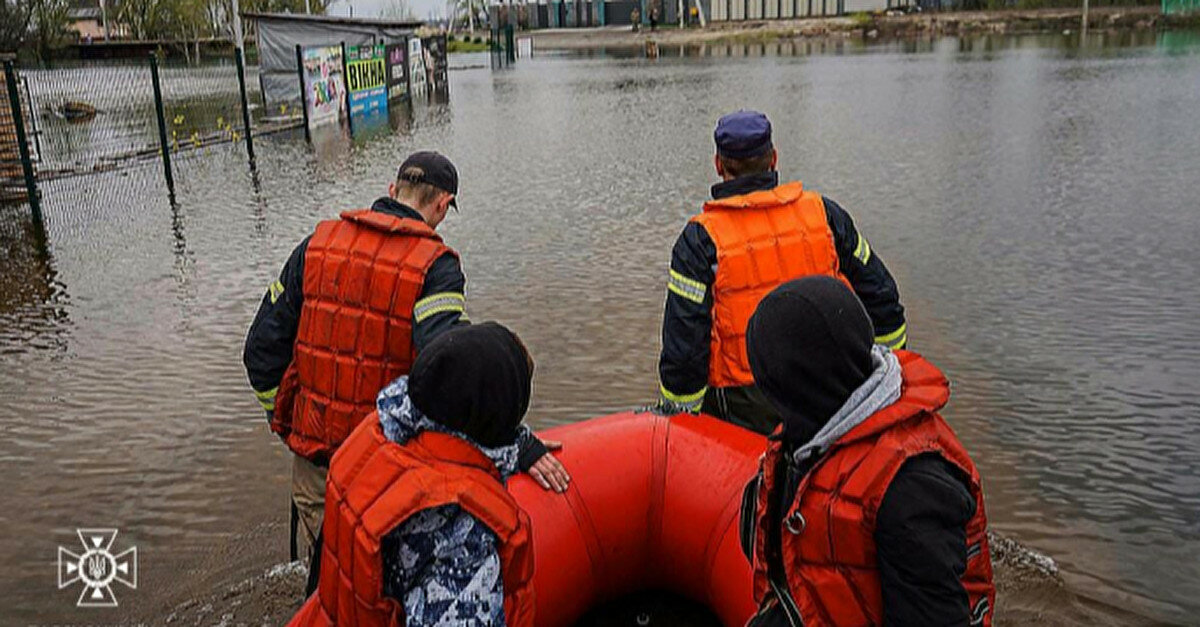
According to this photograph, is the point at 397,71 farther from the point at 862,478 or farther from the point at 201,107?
the point at 862,478

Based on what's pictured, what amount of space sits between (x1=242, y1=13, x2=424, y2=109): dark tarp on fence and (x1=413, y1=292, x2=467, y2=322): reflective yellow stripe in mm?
18180

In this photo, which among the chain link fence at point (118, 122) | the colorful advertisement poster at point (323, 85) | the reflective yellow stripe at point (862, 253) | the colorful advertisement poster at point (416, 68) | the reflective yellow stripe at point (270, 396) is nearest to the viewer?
the reflective yellow stripe at point (270, 396)

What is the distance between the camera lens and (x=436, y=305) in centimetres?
309

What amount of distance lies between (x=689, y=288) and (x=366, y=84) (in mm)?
19509

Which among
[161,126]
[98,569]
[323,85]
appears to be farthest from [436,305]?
[323,85]

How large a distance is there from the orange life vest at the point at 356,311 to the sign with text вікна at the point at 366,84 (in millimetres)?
17368

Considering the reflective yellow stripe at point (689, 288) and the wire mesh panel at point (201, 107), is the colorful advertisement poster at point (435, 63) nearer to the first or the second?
the wire mesh panel at point (201, 107)

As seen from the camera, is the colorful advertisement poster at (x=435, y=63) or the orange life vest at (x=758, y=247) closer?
the orange life vest at (x=758, y=247)

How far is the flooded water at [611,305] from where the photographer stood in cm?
463

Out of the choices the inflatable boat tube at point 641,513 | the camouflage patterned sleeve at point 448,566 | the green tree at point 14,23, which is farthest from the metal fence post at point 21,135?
the green tree at point 14,23

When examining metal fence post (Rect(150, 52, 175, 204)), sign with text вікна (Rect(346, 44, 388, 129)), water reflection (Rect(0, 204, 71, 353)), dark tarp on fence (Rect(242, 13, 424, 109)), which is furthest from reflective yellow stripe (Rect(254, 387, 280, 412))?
dark tarp on fence (Rect(242, 13, 424, 109))

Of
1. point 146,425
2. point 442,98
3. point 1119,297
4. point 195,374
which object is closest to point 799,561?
point 146,425

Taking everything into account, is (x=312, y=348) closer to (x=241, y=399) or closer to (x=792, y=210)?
(x=792, y=210)

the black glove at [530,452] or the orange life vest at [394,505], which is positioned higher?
the orange life vest at [394,505]
